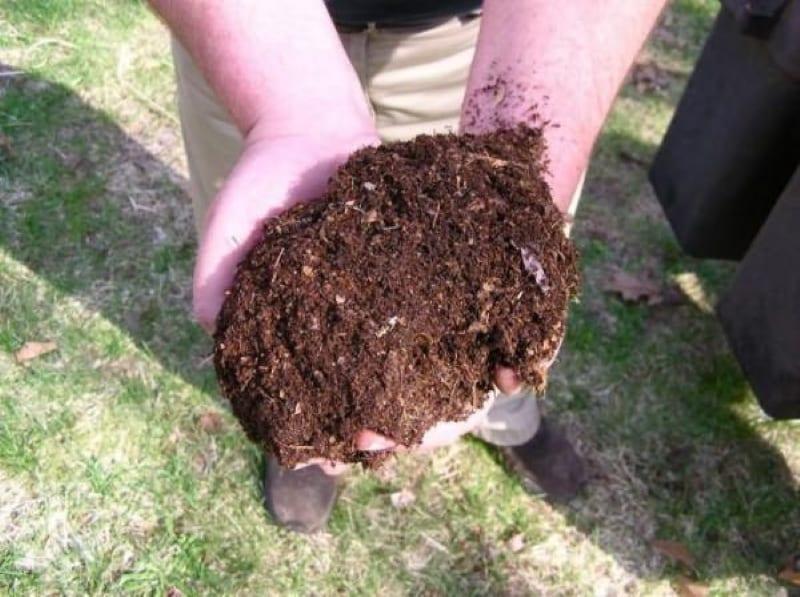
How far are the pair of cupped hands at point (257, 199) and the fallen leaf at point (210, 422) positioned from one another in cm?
148

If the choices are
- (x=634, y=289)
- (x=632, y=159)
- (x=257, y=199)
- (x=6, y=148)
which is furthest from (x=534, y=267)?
(x=6, y=148)

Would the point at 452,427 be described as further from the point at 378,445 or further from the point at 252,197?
the point at 252,197

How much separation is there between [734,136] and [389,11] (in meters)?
1.39

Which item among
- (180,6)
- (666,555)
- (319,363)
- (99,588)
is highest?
(180,6)

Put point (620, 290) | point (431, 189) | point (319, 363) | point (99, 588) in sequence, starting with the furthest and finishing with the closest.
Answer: point (620, 290)
point (99, 588)
point (431, 189)
point (319, 363)

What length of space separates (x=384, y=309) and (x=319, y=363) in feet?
0.50

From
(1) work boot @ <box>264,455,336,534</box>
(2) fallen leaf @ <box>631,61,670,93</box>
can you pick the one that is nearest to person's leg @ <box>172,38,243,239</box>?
(1) work boot @ <box>264,455,336,534</box>

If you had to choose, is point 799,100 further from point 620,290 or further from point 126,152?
point 126,152

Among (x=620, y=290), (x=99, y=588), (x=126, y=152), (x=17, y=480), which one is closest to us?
(x=99, y=588)

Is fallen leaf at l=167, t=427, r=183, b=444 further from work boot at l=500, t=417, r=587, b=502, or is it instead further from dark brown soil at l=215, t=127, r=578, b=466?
dark brown soil at l=215, t=127, r=578, b=466

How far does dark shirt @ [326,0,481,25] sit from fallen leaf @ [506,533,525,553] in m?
1.80

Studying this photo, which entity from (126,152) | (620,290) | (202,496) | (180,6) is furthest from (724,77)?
(126,152)

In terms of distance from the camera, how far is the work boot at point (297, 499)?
9.21 feet

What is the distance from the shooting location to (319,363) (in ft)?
4.65
